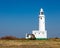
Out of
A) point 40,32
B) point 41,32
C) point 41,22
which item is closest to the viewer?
point 41,32

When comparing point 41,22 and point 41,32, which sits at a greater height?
point 41,22

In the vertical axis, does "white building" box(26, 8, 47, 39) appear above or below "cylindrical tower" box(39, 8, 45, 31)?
below

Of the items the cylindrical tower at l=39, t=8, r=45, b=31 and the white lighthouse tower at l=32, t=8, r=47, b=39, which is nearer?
the white lighthouse tower at l=32, t=8, r=47, b=39

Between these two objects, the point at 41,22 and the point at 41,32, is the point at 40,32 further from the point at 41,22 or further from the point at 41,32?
the point at 41,22

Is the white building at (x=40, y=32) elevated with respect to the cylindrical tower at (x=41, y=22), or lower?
lower

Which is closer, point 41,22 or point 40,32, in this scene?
point 40,32

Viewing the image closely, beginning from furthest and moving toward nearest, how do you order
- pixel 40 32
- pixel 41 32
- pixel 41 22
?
pixel 41 22 → pixel 40 32 → pixel 41 32

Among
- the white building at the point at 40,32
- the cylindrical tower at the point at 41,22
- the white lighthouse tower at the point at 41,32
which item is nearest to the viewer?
the white building at the point at 40,32

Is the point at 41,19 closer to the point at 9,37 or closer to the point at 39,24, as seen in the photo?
the point at 39,24

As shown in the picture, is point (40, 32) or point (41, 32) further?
point (40, 32)

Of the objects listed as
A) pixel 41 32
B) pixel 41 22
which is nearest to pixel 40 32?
pixel 41 32

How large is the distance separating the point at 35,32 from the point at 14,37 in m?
9.15

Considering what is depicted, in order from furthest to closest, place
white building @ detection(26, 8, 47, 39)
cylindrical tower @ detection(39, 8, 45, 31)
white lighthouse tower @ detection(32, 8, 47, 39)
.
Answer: cylindrical tower @ detection(39, 8, 45, 31) < white lighthouse tower @ detection(32, 8, 47, 39) < white building @ detection(26, 8, 47, 39)

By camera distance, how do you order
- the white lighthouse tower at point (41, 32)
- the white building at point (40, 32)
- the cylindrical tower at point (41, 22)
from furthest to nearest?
the cylindrical tower at point (41, 22) → the white lighthouse tower at point (41, 32) → the white building at point (40, 32)
